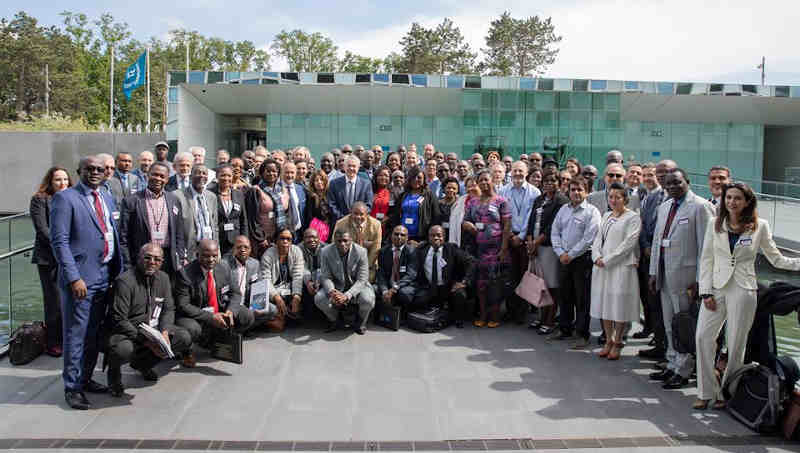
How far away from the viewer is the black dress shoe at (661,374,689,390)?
16.5 feet

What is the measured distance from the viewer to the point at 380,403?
183 inches

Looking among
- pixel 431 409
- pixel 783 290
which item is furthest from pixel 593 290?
pixel 431 409

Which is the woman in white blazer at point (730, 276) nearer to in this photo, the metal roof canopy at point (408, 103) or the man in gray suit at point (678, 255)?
the man in gray suit at point (678, 255)

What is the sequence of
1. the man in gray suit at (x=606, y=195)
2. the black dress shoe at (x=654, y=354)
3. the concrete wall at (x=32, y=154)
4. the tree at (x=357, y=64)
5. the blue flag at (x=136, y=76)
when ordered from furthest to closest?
1. the tree at (x=357, y=64)
2. the concrete wall at (x=32, y=154)
3. the blue flag at (x=136, y=76)
4. the man in gray suit at (x=606, y=195)
5. the black dress shoe at (x=654, y=354)

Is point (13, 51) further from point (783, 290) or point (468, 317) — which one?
point (783, 290)

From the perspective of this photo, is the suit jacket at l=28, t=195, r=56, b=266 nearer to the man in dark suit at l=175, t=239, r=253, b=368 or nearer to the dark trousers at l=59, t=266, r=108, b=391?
the dark trousers at l=59, t=266, r=108, b=391

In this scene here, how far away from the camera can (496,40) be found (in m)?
39.0

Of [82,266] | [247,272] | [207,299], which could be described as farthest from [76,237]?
[247,272]

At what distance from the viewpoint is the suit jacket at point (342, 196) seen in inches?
293

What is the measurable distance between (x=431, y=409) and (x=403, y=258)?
2555mm

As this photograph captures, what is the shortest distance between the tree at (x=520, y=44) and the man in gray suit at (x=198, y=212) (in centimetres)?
3542

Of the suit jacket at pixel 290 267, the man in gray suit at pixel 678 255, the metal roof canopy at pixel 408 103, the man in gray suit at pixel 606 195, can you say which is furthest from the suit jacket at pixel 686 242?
the metal roof canopy at pixel 408 103

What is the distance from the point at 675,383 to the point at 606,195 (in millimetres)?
2385

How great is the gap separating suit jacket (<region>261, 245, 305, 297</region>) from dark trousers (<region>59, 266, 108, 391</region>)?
1963mm
